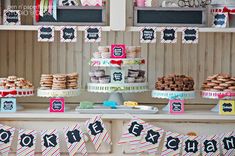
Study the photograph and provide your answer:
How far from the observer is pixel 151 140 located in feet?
7.22

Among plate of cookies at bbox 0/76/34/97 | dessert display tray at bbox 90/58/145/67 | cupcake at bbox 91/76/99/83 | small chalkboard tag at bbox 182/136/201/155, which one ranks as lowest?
small chalkboard tag at bbox 182/136/201/155

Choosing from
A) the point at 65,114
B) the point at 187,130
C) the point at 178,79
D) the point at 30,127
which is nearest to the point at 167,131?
the point at 187,130

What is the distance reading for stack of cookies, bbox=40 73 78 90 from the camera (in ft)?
7.48

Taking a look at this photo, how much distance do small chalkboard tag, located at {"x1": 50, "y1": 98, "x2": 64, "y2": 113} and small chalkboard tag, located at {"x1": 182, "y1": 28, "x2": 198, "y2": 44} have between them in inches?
24.7

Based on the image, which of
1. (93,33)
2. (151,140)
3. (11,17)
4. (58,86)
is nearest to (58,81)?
(58,86)

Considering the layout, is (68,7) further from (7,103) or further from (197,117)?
(197,117)

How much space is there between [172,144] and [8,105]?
73 cm

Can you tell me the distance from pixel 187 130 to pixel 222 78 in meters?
0.28

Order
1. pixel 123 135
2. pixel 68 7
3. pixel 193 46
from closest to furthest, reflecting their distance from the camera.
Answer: pixel 123 135
pixel 68 7
pixel 193 46

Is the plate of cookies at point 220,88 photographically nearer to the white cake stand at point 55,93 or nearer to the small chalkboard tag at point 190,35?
the small chalkboard tag at point 190,35

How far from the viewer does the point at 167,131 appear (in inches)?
87.0

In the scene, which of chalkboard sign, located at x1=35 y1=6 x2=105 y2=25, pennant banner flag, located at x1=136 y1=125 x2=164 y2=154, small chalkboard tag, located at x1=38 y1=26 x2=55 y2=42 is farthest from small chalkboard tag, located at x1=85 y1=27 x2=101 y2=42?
pennant banner flag, located at x1=136 y1=125 x2=164 y2=154

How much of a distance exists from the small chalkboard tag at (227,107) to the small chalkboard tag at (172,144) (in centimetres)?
21

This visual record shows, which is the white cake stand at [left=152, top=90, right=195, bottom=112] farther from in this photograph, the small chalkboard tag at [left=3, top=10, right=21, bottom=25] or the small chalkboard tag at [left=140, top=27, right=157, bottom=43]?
the small chalkboard tag at [left=3, top=10, right=21, bottom=25]
